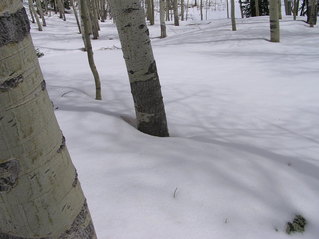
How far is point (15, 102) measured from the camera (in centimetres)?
69

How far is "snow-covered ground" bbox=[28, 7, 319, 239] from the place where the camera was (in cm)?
181

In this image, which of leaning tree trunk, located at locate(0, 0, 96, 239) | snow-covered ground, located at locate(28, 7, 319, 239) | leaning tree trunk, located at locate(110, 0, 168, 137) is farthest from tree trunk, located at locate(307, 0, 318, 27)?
leaning tree trunk, located at locate(0, 0, 96, 239)

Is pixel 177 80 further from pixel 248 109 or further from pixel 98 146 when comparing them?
pixel 98 146

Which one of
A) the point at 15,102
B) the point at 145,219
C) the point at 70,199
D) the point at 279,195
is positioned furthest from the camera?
the point at 279,195

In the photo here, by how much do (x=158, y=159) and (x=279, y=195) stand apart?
868mm

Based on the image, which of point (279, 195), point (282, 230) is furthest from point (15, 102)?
point (279, 195)

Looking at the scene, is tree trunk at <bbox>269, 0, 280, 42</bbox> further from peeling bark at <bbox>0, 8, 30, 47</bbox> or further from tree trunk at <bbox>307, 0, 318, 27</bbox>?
peeling bark at <bbox>0, 8, 30, 47</bbox>

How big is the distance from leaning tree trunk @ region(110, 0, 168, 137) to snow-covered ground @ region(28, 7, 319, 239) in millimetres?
174

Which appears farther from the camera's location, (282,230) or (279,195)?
(279,195)

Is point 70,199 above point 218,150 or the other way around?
above

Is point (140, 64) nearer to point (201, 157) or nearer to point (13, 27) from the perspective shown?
point (201, 157)

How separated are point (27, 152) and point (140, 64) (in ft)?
6.98

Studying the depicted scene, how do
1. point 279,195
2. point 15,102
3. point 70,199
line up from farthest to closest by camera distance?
point 279,195 < point 70,199 < point 15,102

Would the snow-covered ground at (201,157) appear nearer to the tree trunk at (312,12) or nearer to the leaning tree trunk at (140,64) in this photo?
the leaning tree trunk at (140,64)
